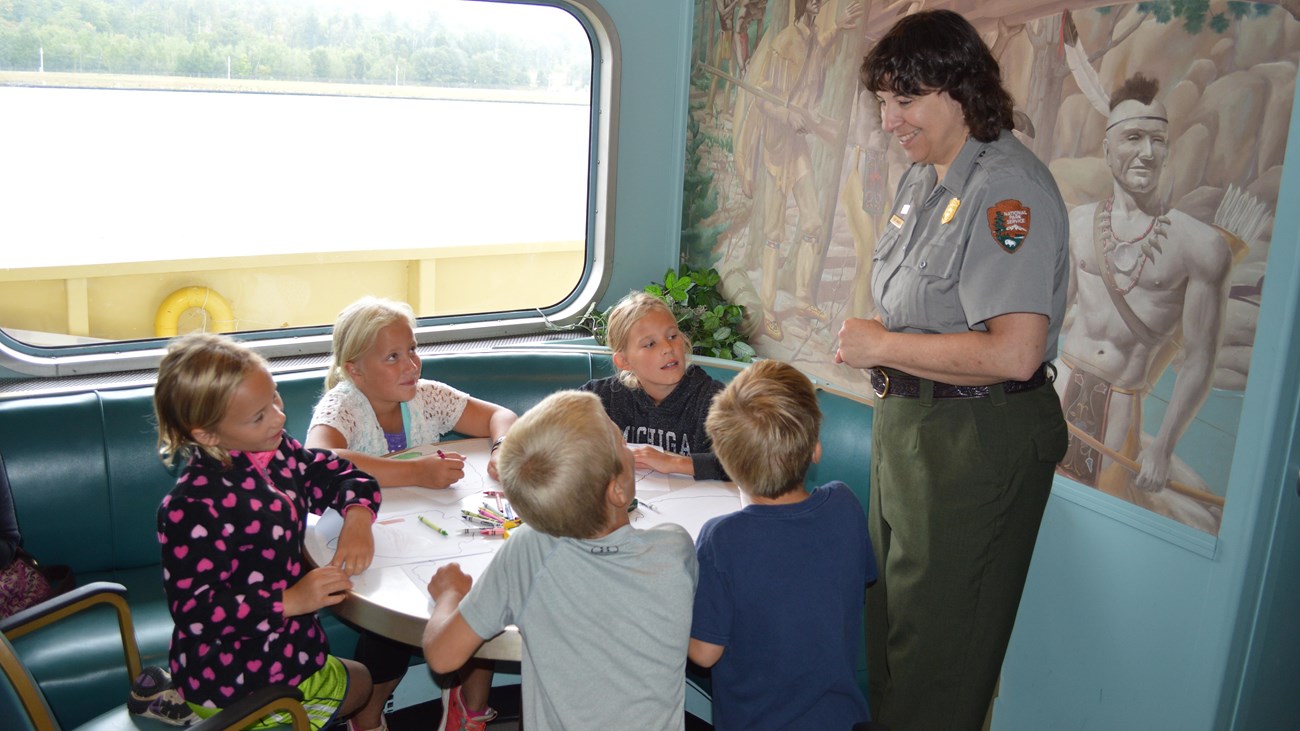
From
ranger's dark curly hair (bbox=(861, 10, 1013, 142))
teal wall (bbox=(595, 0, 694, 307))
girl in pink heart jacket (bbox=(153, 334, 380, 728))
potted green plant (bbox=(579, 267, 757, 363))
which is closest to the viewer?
girl in pink heart jacket (bbox=(153, 334, 380, 728))

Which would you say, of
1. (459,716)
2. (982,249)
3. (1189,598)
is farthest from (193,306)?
(1189,598)

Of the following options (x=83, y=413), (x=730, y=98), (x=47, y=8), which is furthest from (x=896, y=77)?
(x=47, y=8)

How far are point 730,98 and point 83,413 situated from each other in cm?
278

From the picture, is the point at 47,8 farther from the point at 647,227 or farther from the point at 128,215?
the point at 647,227

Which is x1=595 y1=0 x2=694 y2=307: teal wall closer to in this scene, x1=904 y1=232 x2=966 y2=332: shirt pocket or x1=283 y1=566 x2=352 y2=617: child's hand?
x1=904 y1=232 x2=966 y2=332: shirt pocket

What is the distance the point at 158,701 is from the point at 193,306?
8.26ft

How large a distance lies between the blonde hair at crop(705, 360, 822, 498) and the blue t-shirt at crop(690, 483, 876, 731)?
0.06 metres

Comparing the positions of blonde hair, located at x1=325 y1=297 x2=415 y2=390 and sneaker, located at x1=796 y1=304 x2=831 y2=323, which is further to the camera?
sneaker, located at x1=796 y1=304 x2=831 y2=323

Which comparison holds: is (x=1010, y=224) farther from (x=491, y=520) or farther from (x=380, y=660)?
(x=380, y=660)

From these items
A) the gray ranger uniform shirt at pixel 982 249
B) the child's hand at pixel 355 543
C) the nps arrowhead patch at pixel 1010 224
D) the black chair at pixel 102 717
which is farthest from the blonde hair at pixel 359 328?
the nps arrowhead patch at pixel 1010 224

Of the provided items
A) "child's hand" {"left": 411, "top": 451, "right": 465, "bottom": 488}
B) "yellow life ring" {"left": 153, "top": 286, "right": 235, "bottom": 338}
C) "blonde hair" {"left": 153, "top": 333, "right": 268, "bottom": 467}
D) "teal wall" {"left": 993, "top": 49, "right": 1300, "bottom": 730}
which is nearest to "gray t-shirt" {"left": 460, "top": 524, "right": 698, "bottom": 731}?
"blonde hair" {"left": 153, "top": 333, "right": 268, "bottom": 467}

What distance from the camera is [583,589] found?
68.8 inches

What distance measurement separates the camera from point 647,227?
15.6 ft

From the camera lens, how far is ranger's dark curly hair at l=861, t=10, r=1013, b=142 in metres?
2.15
